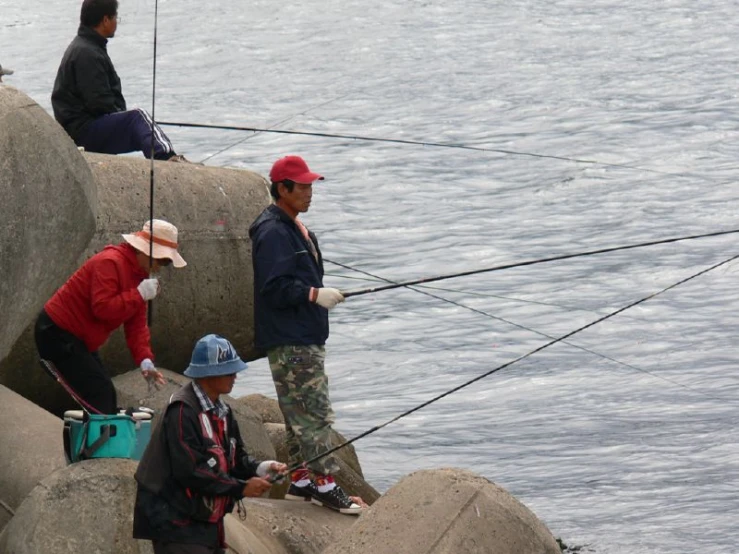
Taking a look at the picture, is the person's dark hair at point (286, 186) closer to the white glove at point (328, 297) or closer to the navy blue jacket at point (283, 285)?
the navy blue jacket at point (283, 285)

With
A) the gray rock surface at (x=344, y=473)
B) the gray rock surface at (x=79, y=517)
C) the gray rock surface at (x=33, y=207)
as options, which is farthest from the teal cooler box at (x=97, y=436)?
the gray rock surface at (x=344, y=473)

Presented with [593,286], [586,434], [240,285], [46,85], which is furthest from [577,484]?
[46,85]

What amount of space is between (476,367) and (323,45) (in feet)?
55.8

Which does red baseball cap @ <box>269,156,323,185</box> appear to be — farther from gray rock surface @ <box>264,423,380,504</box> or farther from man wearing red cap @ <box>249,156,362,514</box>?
gray rock surface @ <box>264,423,380,504</box>

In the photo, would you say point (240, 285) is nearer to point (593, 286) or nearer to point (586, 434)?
point (586, 434)

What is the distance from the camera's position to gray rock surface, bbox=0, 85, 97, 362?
320 inches

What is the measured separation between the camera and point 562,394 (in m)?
17.0

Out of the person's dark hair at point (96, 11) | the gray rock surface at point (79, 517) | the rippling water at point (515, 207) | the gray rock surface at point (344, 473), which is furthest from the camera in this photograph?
the rippling water at point (515, 207)

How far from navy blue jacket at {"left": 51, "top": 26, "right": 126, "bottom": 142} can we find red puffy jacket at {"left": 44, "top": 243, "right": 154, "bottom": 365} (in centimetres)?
283

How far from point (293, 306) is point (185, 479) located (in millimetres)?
1848

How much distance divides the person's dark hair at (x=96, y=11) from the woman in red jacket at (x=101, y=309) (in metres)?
2.83

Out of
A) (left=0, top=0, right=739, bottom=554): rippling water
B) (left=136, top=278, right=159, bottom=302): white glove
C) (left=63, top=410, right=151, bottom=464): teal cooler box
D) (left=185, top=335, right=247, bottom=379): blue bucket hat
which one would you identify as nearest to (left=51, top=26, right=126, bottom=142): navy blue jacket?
(left=136, top=278, right=159, bottom=302): white glove

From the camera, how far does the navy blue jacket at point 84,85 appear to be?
1104 centimetres

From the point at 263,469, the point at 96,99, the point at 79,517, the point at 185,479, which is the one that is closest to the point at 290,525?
the point at 79,517
